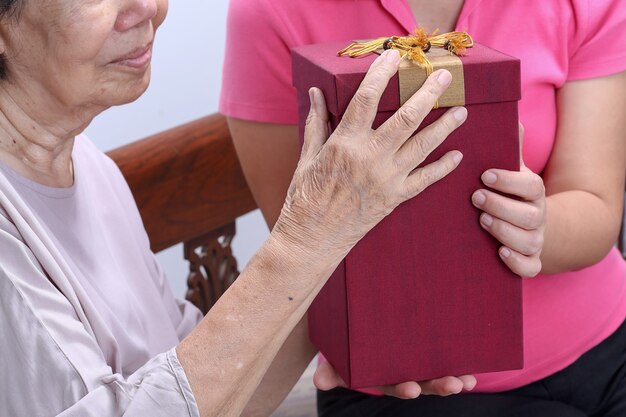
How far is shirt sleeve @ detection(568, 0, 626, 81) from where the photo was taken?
1.54m

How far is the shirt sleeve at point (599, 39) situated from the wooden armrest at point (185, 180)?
32.3 inches

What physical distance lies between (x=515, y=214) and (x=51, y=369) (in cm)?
58

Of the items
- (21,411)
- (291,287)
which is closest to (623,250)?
(291,287)

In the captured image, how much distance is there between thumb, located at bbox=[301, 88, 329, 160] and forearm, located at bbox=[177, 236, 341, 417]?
4.6 inches

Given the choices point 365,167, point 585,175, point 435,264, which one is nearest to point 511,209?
point 435,264

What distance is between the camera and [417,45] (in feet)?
4.10

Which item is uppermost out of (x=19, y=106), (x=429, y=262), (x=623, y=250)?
(x=19, y=106)

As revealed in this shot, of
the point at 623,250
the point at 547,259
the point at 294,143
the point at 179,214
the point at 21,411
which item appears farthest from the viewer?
the point at 623,250

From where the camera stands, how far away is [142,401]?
119 centimetres

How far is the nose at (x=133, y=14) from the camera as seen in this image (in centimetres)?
127

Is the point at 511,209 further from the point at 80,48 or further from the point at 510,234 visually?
the point at 80,48

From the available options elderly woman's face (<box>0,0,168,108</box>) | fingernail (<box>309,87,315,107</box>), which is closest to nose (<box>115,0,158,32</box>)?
elderly woman's face (<box>0,0,168,108</box>)

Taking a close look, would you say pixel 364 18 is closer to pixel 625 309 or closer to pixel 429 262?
pixel 429 262

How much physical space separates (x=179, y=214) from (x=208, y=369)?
0.89 meters
